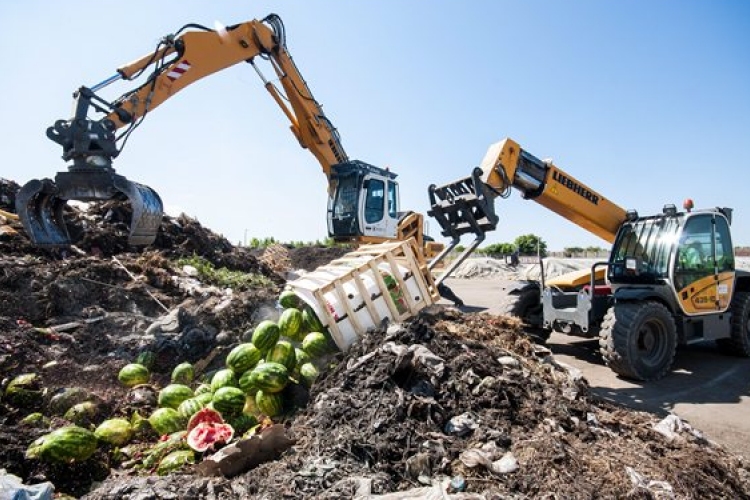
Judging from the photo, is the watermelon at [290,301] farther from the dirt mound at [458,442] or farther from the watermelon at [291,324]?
the dirt mound at [458,442]

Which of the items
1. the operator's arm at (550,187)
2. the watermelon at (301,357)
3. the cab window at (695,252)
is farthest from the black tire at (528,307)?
the watermelon at (301,357)

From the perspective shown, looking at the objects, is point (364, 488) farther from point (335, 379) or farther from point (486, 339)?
point (486, 339)

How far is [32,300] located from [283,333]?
424cm

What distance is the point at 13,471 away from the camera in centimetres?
313

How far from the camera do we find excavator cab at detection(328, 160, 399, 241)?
11.7m

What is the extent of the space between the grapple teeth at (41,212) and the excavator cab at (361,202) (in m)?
6.58

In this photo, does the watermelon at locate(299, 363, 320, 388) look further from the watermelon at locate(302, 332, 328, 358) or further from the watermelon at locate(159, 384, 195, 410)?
the watermelon at locate(159, 384, 195, 410)

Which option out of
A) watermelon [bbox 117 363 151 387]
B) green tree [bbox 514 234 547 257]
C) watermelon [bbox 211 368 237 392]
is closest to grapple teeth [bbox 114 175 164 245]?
watermelon [bbox 117 363 151 387]

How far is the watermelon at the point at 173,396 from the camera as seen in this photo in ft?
14.0

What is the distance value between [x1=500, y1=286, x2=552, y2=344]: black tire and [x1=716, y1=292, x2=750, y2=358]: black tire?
310 centimetres

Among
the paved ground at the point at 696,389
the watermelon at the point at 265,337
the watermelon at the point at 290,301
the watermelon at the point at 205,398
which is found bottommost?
the paved ground at the point at 696,389

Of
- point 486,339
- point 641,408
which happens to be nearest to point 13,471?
point 486,339

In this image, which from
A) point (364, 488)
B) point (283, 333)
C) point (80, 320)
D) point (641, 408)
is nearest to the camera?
point (364, 488)

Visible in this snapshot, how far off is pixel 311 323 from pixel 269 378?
4.19 ft
